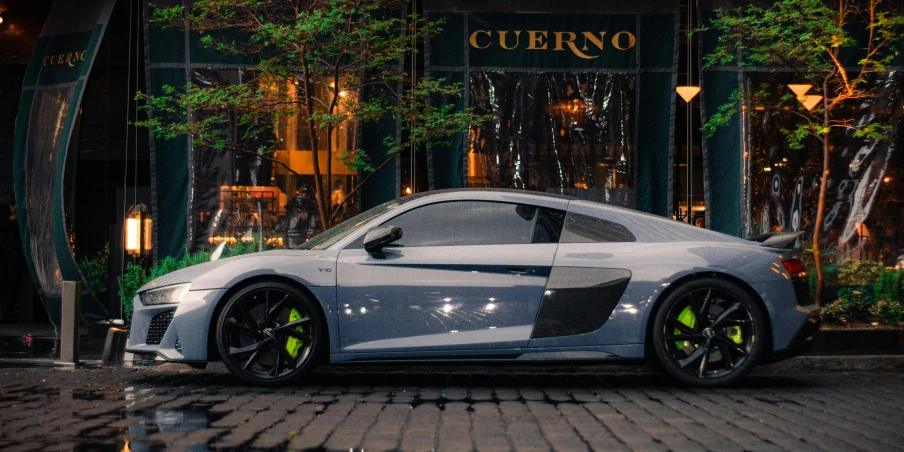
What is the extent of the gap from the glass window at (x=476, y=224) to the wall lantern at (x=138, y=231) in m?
5.62

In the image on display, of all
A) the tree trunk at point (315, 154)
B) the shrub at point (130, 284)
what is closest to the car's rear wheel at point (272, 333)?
the tree trunk at point (315, 154)

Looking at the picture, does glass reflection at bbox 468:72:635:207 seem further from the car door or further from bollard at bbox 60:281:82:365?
the car door

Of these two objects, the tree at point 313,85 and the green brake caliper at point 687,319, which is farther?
the tree at point 313,85

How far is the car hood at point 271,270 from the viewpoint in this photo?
6.83 metres

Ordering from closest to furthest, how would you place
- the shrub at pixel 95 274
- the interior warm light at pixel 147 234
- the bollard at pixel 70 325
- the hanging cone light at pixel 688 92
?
the bollard at pixel 70 325, the shrub at pixel 95 274, the hanging cone light at pixel 688 92, the interior warm light at pixel 147 234

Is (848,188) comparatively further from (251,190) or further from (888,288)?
(251,190)

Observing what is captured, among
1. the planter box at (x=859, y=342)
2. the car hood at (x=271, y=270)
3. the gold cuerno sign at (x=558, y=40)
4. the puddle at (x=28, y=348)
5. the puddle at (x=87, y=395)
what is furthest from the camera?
the gold cuerno sign at (x=558, y=40)

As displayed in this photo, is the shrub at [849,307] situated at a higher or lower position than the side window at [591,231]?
lower

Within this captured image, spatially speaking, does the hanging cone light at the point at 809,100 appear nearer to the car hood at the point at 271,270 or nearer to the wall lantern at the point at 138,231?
the car hood at the point at 271,270

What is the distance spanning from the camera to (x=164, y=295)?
7.02 m

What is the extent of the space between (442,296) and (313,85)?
6636mm

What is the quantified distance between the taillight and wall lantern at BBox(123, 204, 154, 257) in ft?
24.8

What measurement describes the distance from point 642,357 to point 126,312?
665cm

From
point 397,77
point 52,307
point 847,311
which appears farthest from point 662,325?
point 52,307
